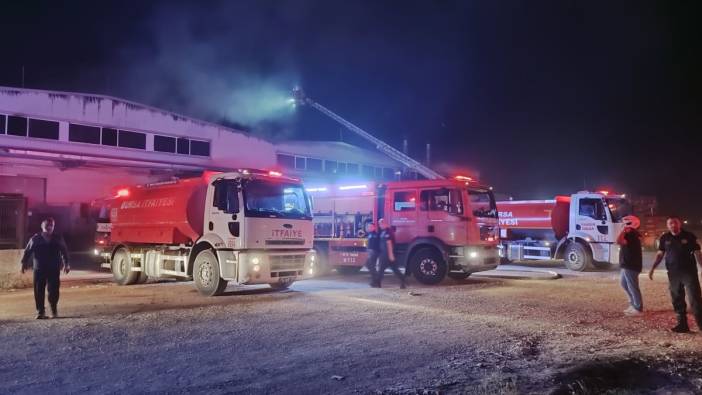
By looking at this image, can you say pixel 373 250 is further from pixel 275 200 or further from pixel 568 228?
pixel 568 228

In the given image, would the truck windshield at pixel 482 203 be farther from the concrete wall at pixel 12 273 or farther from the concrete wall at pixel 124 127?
the concrete wall at pixel 124 127

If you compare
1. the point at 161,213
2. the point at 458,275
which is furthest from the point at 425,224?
the point at 161,213

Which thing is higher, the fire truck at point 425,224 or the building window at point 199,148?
the building window at point 199,148

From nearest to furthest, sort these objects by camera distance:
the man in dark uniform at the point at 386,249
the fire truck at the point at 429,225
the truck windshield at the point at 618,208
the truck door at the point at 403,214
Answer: the man in dark uniform at the point at 386,249, the fire truck at the point at 429,225, the truck door at the point at 403,214, the truck windshield at the point at 618,208

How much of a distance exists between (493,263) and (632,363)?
26.7 feet

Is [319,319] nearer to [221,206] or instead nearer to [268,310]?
[268,310]

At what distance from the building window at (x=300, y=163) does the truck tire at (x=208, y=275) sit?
69.1 feet

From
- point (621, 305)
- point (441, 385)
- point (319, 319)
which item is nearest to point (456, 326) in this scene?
point (319, 319)

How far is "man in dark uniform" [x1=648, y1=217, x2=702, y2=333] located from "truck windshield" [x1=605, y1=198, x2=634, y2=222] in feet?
35.2

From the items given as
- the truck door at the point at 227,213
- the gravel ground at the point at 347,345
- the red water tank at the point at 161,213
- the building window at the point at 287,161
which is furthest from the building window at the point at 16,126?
the truck door at the point at 227,213

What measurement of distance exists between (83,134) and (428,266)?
1799 cm

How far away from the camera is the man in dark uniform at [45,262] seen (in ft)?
29.2

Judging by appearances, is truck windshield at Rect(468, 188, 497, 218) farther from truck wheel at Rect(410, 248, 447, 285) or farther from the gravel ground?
the gravel ground

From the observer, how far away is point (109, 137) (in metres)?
25.2
